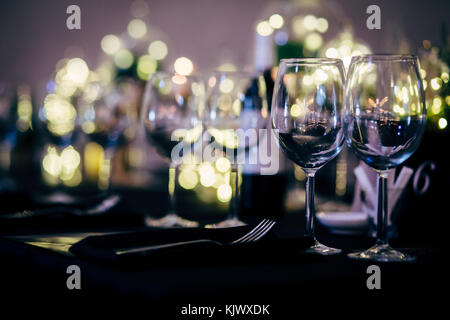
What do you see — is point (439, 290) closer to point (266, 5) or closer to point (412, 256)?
point (412, 256)

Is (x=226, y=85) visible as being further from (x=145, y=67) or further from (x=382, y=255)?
(x=145, y=67)

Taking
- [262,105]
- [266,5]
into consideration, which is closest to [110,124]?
[262,105]

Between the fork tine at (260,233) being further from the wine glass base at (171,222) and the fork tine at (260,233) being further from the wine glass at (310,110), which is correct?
the wine glass base at (171,222)

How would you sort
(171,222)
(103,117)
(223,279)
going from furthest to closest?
(103,117)
(171,222)
(223,279)

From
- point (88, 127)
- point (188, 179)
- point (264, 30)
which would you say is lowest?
point (188, 179)

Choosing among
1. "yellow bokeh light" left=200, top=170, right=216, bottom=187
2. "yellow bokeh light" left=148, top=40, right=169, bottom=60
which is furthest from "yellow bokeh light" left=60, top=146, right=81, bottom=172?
"yellow bokeh light" left=148, top=40, right=169, bottom=60

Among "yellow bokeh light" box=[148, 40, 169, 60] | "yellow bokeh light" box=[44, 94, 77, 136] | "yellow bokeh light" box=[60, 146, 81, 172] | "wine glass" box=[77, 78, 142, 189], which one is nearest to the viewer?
"wine glass" box=[77, 78, 142, 189]

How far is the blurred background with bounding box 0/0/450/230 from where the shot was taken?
63.0 inches

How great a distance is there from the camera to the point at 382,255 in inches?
31.2

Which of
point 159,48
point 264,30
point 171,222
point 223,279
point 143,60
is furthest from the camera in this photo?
point 159,48

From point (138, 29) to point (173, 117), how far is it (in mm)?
4921

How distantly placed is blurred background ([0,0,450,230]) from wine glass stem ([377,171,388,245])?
0.22m

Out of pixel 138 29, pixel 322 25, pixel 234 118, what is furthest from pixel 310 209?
pixel 138 29

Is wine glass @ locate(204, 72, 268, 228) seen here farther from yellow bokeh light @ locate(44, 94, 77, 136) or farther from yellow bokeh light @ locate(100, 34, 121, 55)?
yellow bokeh light @ locate(100, 34, 121, 55)
